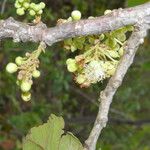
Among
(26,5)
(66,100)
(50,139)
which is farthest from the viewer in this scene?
(66,100)

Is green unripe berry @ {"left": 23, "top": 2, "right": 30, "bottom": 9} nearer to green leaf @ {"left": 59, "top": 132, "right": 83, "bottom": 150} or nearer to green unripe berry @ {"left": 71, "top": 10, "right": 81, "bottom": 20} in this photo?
green unripe berry @ {"left": 71, "top": 10, "right": 81, "bottom": 20}

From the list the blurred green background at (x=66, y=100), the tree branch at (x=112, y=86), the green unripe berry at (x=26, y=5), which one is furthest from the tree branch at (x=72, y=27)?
the blurred green background at (x=66, y=100)

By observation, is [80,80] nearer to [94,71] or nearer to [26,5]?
[94,71]

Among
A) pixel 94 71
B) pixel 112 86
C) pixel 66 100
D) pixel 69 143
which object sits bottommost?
pixel 69 143

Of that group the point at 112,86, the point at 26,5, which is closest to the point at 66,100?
the point at 26,5

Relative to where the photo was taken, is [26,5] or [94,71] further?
[26,5]

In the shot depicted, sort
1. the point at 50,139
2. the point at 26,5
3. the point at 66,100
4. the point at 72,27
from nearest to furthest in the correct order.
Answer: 1. the point at 50,139
2. the point at 72,27
3. the point at 26,5
4. the point at 66,100

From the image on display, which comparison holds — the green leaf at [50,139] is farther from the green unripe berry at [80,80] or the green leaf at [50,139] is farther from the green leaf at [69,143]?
the green unripe berry at [80,80]

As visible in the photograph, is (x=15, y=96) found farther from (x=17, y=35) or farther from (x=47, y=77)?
(x=17, y=35)
